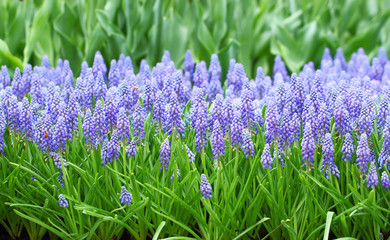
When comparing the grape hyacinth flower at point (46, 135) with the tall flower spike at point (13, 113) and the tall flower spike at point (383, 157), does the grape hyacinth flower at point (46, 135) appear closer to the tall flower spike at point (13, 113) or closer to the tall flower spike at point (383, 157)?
the tall flower spike at point (13, 113)

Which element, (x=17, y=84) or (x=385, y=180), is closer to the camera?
(x=385, y=180)

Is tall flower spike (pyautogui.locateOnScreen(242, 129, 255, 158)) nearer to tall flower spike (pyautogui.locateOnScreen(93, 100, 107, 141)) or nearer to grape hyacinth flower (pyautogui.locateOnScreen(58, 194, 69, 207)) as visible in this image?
tall flower spike (pyautogui.locateOnScreen(93, 100, 107, 141))

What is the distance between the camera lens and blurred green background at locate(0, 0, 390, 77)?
634cm

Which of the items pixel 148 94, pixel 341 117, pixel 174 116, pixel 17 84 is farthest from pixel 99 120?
pixel 341 117

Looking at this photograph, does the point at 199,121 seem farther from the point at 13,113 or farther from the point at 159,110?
the point at 13,113

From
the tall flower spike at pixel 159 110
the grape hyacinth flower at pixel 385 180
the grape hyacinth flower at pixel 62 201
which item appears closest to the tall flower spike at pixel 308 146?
the grape hyacinth flower at pixel 385 180

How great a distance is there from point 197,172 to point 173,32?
378 centimetres

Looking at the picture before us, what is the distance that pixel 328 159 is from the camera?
3145 millimetres

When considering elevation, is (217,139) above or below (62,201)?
above

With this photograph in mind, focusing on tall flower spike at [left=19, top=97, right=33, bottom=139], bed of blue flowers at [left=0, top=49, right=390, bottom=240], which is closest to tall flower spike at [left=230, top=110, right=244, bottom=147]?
bed of blue flowers at [left=0, top=49, right=390, bottom=240]

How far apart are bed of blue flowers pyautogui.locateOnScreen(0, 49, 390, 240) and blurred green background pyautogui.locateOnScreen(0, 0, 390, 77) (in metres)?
2.84

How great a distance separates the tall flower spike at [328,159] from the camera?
3100mm

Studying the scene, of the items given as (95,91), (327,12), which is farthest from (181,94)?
(327,12)

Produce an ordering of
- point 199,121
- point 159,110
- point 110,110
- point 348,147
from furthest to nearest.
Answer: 1. point 159,110
2. point 110,110
3. point 199,121
4. point 348,147
